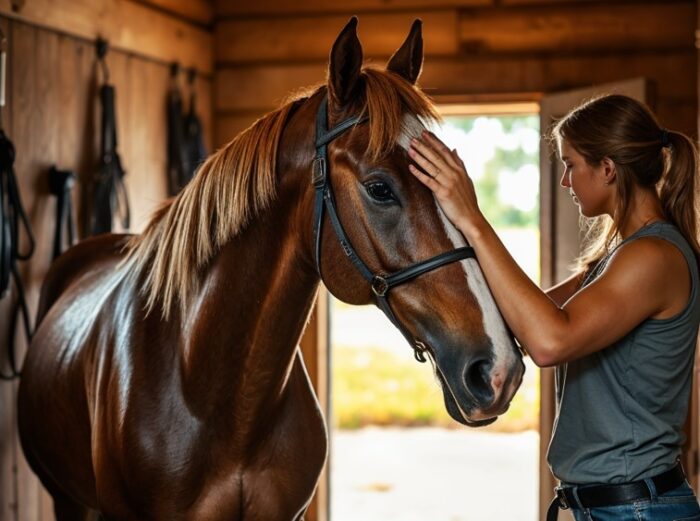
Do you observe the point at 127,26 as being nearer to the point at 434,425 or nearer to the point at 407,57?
the point at 407,57

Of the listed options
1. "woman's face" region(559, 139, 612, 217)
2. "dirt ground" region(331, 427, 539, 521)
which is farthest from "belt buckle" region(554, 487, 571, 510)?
"dirt ground" region(331, 427, 539, 521)

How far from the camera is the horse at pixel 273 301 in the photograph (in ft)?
4.43

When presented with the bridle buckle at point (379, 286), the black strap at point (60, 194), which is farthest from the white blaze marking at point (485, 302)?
the black strap at point (60, 194)

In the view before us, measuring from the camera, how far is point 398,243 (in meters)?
1.38

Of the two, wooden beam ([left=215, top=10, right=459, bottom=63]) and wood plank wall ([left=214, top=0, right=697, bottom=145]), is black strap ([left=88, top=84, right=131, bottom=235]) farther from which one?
wooden beam ([left=215, top=10, right=459, bottom=63])

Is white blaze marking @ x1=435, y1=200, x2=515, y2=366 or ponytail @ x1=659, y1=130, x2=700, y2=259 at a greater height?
ponytail @ x1=659, y1=130, x2=700, y2=259

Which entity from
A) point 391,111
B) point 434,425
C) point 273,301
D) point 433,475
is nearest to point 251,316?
point 273,301

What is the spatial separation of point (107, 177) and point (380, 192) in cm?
186

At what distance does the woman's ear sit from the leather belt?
49 cm

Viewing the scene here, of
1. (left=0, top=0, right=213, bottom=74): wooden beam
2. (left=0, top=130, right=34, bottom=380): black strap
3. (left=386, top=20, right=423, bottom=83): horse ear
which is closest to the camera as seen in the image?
(left=386, top=20, right=423, bottom=83): horse ear

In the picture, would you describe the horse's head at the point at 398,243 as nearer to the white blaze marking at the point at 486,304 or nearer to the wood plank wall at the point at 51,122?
the white blaze marking at the point at 486,304

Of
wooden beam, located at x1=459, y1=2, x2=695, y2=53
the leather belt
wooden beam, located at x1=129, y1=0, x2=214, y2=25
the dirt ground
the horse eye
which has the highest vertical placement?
wooden beam, located at x1=129, y1=0, x2=214, y2=25

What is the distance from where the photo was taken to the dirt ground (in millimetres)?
4789

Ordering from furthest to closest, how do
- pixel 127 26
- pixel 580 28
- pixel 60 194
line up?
1. pixel 580 28
2. pixel 127 26
3. pixel 60 194
